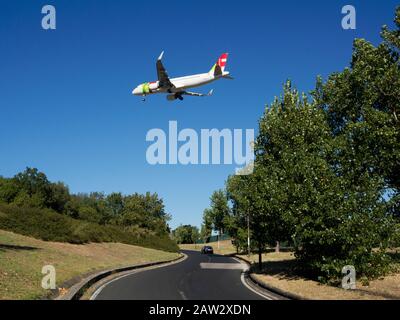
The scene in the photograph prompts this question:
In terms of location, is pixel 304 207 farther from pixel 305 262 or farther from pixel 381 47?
pixel 381 47

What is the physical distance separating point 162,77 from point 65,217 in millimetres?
21380

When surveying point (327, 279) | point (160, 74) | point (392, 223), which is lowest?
point (327, 279)

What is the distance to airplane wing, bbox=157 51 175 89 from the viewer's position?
2879 cm

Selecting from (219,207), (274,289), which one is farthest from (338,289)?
(219,207)

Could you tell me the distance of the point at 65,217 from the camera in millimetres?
45000

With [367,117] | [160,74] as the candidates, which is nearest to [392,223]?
[367,117]

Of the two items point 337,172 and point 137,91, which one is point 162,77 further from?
point 337,172

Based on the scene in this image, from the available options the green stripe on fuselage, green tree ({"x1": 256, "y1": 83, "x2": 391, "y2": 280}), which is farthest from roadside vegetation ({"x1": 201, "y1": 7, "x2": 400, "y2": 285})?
the green stripe on fuselage

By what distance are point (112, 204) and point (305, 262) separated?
126 metres

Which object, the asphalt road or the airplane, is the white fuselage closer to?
the airplane

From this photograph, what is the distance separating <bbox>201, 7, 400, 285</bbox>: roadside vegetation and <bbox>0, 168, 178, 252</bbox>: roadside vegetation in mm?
19695

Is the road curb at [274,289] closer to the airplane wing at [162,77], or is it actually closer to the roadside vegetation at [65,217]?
the airplane wing at [162,77]
